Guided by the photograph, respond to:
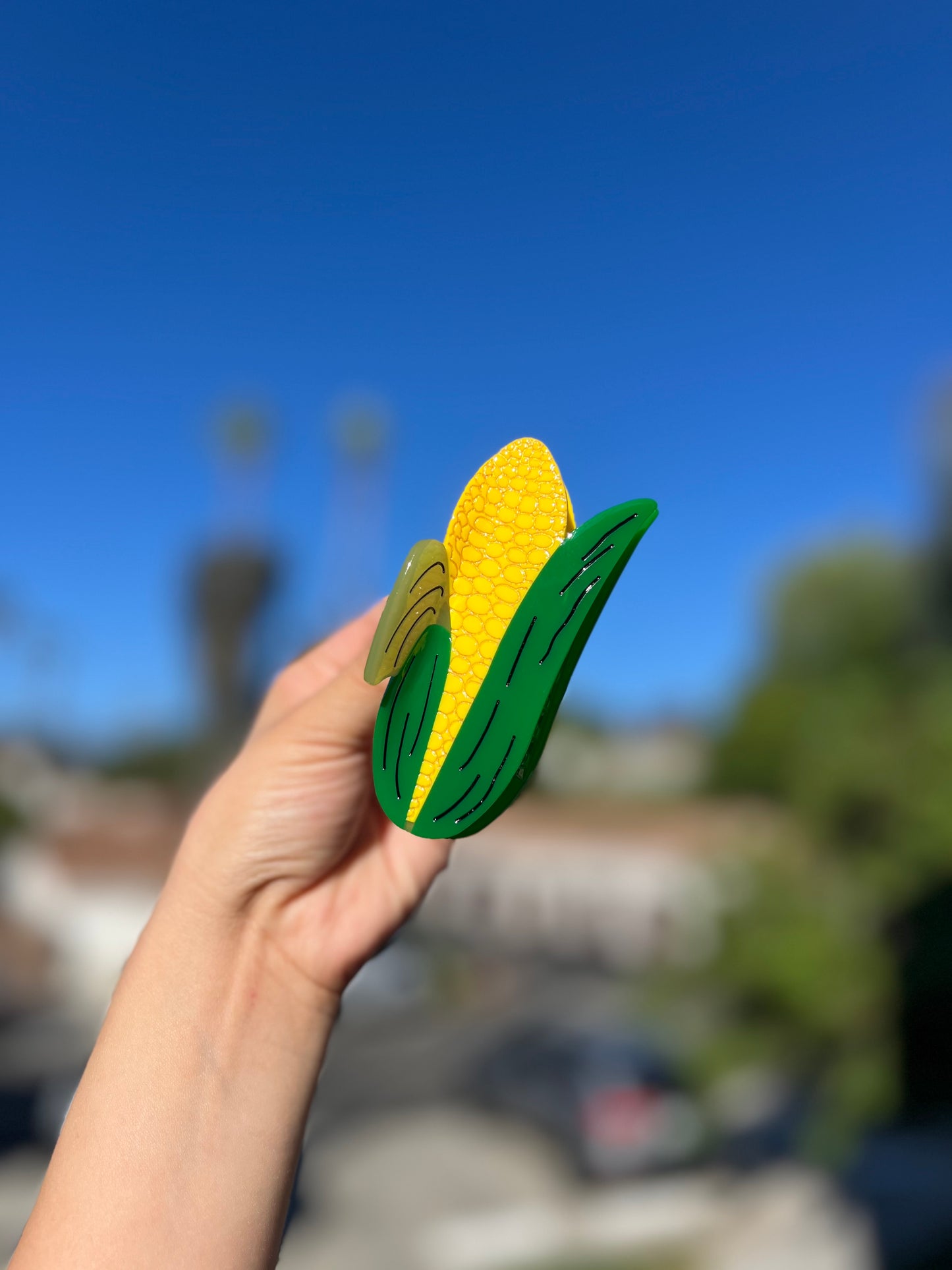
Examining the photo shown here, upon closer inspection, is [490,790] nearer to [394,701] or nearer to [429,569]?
[394,701]

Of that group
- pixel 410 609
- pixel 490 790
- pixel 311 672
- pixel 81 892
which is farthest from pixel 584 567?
pixel 81 892

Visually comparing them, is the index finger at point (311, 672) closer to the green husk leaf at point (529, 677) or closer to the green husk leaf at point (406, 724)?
the green husk leaf at point (406, 724)

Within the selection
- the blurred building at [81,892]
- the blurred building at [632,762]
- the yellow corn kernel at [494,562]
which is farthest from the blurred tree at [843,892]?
the blurred building at [632,762]

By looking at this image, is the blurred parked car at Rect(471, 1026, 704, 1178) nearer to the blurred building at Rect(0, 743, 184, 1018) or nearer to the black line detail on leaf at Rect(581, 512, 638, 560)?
the blurred building at Rect(0, 743, 184, 1018)

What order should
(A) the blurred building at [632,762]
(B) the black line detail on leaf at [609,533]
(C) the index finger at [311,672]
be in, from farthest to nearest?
(A) the blurred building at [632,762]
(C) the index finger at [311,672]
(B) the black line detail on leaf at [609,533]

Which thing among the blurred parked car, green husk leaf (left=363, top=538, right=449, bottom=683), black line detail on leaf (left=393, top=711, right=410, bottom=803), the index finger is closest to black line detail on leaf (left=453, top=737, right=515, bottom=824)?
black line detail on leaf (left=393, top=711, right=410, bottom=803)
